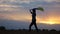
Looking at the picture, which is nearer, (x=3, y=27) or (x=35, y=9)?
(x=35, y=9)

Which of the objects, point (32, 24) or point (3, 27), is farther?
point (3, 27)

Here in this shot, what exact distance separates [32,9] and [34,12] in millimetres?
302

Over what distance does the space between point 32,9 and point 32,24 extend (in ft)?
4.32

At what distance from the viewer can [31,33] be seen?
18.5m

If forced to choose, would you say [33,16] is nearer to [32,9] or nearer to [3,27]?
[32,9]

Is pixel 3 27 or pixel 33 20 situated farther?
pixel 3 27

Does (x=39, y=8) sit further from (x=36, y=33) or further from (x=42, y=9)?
(x=36, y=33)

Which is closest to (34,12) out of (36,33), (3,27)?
(36,33)

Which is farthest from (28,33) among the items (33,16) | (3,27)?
(3,27)

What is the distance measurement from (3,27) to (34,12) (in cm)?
660

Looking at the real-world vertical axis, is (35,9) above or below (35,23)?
above

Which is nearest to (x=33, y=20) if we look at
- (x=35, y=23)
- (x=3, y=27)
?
(x=35, y=23)

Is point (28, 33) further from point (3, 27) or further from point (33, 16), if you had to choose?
point (3, 27)

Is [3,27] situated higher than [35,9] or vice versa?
[35,9]
